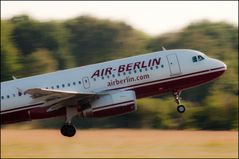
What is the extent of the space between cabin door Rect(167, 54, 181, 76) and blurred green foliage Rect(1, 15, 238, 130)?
→ 170 feet

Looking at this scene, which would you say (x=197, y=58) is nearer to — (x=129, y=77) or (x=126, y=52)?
(x=129, y=77)

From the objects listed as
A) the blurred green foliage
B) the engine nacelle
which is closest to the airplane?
the engine nacelle

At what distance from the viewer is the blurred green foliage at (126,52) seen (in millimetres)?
98194

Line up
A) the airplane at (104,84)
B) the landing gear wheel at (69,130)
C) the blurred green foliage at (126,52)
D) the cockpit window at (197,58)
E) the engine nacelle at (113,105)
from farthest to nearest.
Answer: the blurred green foliage at (126,52)
the cockpit window at (197,58)
the landing gear wheel at (69,130)
the airplane at (104,84)
the engine nacelle at (113,105)

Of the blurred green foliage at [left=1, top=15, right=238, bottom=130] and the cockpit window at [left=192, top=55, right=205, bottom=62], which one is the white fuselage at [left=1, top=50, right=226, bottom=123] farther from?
the blurred green foliage at [left=1, top=15, right=238, bottom=130]

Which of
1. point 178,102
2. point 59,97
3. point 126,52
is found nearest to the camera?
point 59,97

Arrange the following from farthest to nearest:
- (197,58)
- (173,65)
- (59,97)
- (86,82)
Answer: (197,58) → (173,65) → (86,82) → (59,97)

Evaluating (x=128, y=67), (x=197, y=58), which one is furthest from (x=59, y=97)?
(x=197, y=58)

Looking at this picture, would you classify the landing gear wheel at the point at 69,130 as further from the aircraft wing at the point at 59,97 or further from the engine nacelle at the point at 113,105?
the engine nacelle at the point at 113,105

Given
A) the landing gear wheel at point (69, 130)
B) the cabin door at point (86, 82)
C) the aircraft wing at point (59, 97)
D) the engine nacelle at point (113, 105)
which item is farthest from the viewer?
the landing gear wheel at point (69, 130)

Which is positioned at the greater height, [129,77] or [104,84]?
[129,77]

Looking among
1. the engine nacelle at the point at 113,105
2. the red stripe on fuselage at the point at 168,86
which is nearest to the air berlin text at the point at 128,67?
the red stripe on fuselage at the point at 168,86

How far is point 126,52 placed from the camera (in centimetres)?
12912

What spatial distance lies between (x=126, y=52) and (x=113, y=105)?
87.8m
